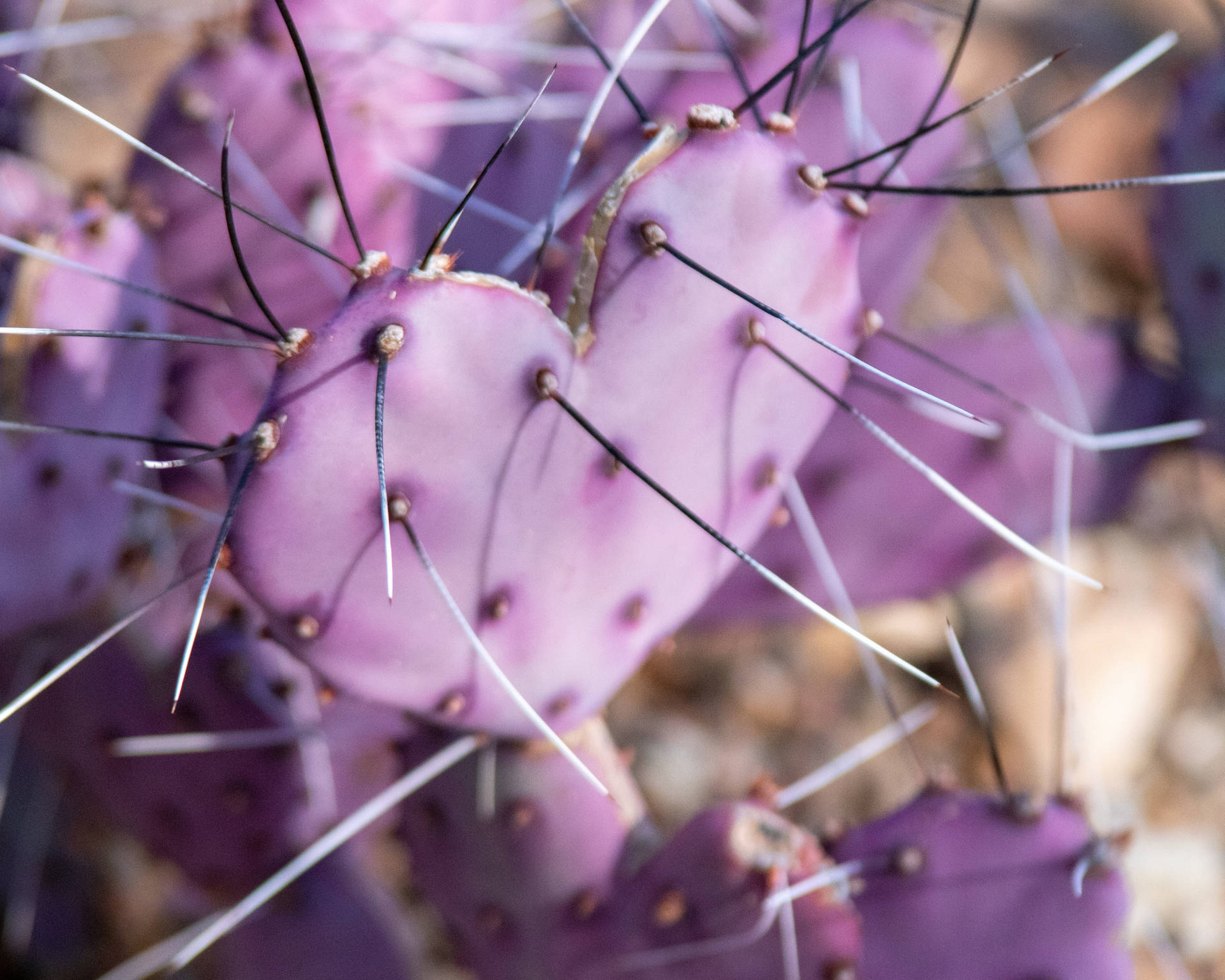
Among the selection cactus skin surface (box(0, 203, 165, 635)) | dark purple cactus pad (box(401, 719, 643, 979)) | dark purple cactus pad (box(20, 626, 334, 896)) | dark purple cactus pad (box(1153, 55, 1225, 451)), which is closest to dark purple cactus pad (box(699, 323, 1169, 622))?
dark purple cactus pad (box(1153, 55, 1225, 451))

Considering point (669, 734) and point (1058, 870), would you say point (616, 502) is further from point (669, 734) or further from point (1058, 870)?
point (669, 734)

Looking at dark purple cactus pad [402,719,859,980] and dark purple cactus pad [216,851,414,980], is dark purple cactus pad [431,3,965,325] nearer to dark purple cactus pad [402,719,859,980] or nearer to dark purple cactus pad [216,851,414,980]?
dark purple cactus pad [402,719,859,980]

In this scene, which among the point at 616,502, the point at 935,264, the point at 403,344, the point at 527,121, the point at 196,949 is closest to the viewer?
the point at 403,344

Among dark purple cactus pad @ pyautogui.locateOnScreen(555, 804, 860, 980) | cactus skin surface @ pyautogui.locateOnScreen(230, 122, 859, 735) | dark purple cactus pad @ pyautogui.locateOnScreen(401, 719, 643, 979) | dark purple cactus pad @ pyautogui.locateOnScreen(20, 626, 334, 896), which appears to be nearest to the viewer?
cactus skin surface @ pyautogui.locateOnScreen(230, 122, 859, 735)

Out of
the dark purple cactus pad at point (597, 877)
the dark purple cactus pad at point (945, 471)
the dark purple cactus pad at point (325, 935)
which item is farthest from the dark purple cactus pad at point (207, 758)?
the dark purple cactus pad at point (945, 471)

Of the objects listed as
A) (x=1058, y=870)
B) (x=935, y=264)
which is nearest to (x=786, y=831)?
(x=1058, y=870)

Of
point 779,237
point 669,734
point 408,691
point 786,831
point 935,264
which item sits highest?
point 779,237
